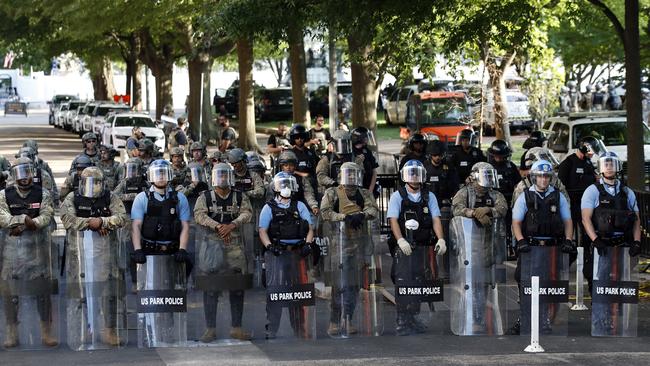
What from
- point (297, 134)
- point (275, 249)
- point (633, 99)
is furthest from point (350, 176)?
point (633, 99)

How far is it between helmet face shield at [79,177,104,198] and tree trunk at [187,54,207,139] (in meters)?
31.3

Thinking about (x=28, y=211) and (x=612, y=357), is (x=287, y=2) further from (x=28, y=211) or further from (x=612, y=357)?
(x=612, y=357)

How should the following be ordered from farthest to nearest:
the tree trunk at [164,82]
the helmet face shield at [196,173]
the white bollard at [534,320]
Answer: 1. the tree trunk at [164,82]
2. the helmet face shield at [196,173]
3. the white bollard at [534,320]

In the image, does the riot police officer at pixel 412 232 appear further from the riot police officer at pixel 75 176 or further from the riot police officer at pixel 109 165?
the riot police officer at pixel 109 165

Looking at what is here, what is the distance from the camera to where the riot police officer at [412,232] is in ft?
40.4

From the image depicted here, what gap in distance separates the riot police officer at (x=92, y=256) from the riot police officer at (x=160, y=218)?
0.21m

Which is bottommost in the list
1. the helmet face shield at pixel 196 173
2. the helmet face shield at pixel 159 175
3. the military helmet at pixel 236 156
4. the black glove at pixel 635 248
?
the black glove at pixel 635 248

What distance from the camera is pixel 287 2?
1816 cm

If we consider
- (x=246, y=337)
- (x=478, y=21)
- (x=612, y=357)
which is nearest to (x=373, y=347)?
(x=246, y=337)

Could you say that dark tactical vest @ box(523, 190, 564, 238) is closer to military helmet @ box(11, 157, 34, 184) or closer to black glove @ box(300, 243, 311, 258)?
black glove @ box(300, 243, 311, 258)

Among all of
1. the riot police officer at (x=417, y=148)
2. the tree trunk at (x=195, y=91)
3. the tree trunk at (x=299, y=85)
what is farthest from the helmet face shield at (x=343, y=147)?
the tree trunk at (x=195, y=91)

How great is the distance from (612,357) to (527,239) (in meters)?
1.67

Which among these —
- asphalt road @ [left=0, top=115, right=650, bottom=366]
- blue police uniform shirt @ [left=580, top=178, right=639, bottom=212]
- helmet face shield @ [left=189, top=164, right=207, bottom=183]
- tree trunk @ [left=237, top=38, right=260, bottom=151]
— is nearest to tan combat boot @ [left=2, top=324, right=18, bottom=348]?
asphalt road @ [left=0, top=115, right=650, bottom=366]

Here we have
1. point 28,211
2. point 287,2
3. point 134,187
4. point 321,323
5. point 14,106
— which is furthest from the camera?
point 14,106
